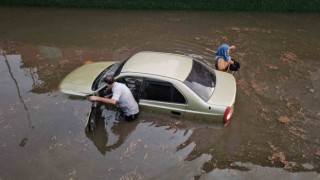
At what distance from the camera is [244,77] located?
1054cm

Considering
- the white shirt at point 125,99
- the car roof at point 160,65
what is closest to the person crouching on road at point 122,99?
the white shirt at point 125,99

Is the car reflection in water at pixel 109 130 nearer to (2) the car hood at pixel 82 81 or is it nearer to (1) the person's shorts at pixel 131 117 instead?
(1) the person's shorts at pixel 131 117

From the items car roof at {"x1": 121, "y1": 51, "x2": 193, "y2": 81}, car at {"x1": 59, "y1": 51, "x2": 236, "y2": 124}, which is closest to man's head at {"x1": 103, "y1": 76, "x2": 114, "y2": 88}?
car at {"x1": 59, "y1": 51, "x2": 236, "y2": 124}

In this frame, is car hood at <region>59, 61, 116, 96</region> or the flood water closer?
the flood water

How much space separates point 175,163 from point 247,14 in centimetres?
1078

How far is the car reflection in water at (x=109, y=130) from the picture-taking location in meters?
7.74

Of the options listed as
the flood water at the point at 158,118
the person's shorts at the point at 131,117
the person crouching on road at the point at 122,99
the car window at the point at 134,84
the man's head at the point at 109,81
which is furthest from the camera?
the person's shorts at the point at 131,117

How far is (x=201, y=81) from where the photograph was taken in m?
8.00

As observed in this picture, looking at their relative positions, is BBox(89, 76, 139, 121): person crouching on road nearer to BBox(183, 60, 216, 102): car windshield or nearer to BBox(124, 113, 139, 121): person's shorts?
BBox(124, 113, 139, 121): person's shorts

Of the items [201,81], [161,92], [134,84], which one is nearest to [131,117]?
[134,84]

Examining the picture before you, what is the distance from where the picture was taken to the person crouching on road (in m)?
7.37

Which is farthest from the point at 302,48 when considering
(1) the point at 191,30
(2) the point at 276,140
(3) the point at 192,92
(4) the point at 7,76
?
(4) the point at 7,76

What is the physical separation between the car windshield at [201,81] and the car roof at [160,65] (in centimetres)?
13

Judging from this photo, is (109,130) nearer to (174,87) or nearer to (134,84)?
(134,84)
